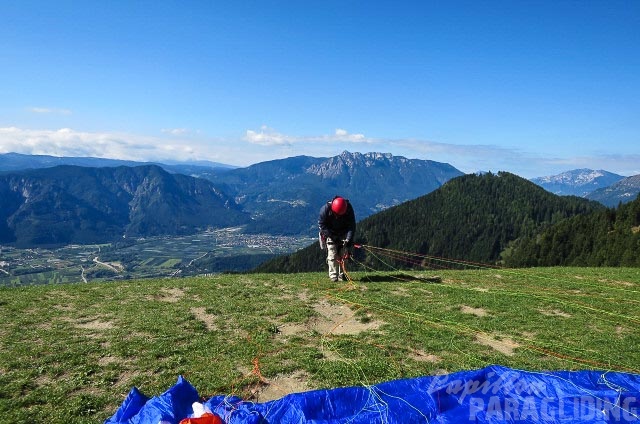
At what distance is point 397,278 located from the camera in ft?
62.0

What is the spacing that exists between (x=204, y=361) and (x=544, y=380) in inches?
300

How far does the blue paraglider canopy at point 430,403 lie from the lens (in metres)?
6.80

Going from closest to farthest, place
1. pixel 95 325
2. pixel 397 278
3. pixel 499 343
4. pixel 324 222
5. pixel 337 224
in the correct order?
pixel 499 343, pixel 95 325, pixel 324 222, pixel 337 224, pixel 397 278

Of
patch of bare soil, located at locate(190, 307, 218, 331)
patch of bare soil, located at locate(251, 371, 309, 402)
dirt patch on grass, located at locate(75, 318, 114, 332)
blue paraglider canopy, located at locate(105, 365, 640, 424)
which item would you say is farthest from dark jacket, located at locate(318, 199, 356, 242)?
blue paraglider canopy, located at locate(105, 365, 640, 424)

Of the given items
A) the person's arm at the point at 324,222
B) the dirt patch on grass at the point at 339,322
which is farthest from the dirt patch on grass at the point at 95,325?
the person's arm at the point at 324,222

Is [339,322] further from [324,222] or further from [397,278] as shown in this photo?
[397,278]

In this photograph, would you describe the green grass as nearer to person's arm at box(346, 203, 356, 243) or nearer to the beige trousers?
the beige trousers

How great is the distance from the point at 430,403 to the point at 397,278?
11.7m

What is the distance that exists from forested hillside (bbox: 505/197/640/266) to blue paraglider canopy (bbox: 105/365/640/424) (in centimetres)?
9818

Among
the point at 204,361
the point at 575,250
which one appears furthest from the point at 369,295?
the point at 575,250

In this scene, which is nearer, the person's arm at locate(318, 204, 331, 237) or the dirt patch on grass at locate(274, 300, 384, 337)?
the dirt patch on grass at locate(274, 300, 384, 337)

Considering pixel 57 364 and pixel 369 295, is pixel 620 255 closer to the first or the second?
pixel 369 295

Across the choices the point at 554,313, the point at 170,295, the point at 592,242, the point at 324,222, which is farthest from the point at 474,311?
the point at 592,242

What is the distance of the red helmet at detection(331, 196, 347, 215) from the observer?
16.1m
